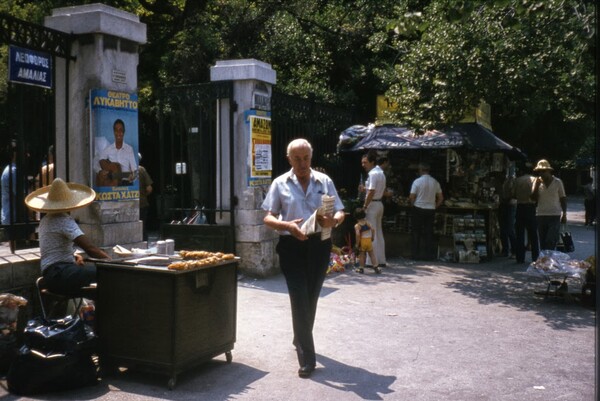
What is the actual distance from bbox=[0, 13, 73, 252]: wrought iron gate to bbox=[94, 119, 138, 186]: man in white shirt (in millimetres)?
387

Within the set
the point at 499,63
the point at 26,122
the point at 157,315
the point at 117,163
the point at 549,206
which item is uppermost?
the point at 499,63

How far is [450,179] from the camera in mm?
13766

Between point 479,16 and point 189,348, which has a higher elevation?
point 479,16

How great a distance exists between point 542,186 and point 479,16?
3347 millimetres

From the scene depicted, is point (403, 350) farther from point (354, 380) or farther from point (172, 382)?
point (172, 382)

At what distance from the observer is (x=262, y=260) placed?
32.9 ft

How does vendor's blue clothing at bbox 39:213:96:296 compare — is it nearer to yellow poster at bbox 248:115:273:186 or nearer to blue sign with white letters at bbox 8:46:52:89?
blue sign with white letters at bbox 8:46:52:89

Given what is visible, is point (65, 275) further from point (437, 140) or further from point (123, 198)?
point (437, 140)

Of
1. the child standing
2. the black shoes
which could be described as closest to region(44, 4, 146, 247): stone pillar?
the black shoes

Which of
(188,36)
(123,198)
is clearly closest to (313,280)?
(123,198)

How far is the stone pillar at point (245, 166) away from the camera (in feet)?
32.7

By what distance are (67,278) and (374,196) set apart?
6.54 meters

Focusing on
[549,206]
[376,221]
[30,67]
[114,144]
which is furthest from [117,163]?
[549,206]

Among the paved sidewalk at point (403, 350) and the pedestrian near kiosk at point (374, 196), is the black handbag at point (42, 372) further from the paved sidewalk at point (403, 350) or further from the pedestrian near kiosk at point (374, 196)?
the pedestrian near kiosk at point (374, 196)
